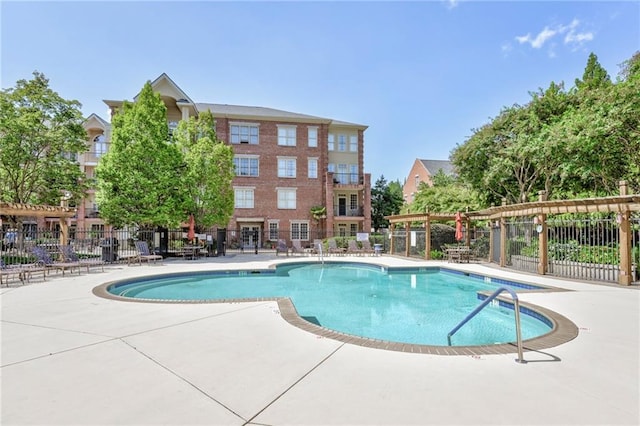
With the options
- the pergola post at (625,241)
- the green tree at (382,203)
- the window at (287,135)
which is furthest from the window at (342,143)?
the pergola post at (625,241)

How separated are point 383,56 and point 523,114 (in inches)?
347

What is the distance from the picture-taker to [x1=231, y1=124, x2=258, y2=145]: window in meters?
29.0

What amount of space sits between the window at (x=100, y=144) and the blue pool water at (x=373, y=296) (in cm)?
2519

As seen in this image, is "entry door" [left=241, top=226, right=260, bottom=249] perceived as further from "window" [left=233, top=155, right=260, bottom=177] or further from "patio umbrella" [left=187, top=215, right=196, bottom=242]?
"patio umbrella" [left=187, top=215, right=196, bottom=242]

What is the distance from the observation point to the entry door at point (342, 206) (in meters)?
30.9

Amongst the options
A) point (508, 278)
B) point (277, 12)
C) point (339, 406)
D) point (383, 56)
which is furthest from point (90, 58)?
point (508, 278)

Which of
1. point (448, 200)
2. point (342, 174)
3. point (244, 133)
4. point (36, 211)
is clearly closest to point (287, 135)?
point (244, 133)

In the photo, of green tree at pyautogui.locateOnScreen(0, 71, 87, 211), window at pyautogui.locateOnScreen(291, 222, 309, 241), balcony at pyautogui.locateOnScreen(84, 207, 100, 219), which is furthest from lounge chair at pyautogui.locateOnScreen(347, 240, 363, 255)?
balcony at pyautogui.locateOnScreen(84, 207, 100, 219)

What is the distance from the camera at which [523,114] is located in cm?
1848

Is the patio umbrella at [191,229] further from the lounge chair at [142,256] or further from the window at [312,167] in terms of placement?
the window at [312,167]

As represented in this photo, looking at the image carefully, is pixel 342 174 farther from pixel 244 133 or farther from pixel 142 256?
pixel 142 256

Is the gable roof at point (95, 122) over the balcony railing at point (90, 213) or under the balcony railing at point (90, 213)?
over

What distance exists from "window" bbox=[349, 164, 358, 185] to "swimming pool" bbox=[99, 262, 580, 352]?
628 inches

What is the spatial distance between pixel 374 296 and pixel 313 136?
2254 cm
